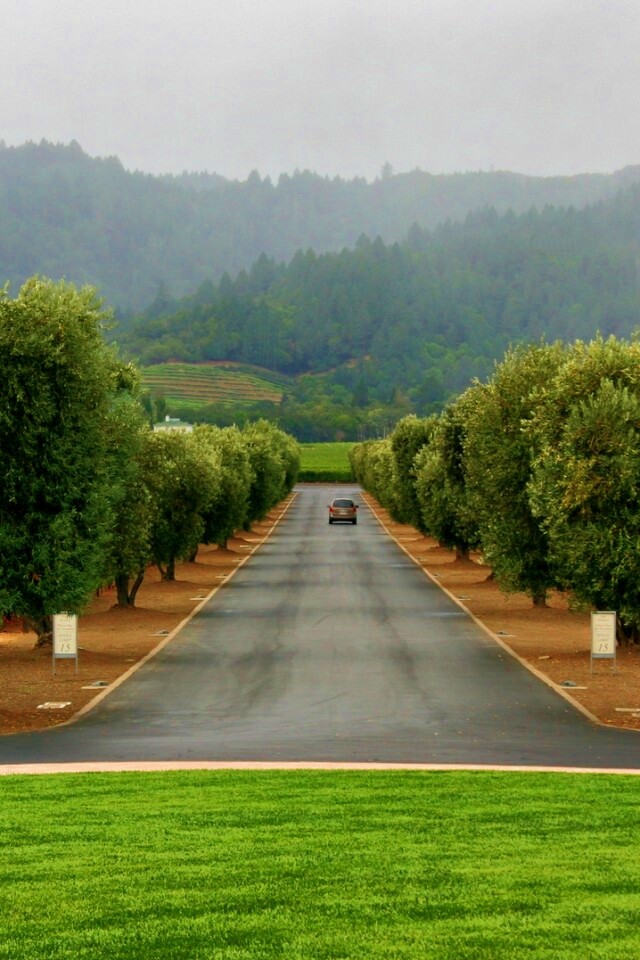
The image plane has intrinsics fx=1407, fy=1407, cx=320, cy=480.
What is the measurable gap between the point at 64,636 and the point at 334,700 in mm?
6060

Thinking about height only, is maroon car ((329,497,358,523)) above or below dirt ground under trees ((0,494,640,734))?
above

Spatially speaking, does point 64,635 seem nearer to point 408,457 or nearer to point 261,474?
point 408,457

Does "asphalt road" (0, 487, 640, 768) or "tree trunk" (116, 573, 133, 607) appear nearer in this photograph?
"asphalt road" (0, 487, 640, 768)

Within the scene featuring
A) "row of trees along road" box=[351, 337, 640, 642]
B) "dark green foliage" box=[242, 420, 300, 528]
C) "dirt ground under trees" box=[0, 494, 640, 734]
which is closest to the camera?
"dirt ground under trees" box=[0, 494, 640, 734]

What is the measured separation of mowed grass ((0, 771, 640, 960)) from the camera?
334 inches

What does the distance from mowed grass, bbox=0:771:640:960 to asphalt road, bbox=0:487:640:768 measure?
3317 millimetres

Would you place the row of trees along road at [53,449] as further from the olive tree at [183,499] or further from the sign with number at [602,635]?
the olive tree at [183,499]

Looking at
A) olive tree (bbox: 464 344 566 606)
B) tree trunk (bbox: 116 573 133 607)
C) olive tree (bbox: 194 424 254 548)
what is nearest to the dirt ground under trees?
tree trunk (bbox: 116 573 133 607)

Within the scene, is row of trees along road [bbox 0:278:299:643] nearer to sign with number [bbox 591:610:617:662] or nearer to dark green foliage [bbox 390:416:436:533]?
sign with number [bbox 591:610:617:662]

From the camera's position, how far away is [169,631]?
35.6 meters

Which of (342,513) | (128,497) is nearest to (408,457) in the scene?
(342,513)

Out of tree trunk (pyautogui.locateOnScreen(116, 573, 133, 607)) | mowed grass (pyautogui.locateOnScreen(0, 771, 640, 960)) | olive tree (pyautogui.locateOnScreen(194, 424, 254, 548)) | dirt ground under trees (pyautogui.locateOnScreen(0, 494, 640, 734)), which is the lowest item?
dirt ground under trees (pyautogui.locateOnScreen(0, 494, 640, 734))

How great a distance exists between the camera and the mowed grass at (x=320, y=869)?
8.49 m

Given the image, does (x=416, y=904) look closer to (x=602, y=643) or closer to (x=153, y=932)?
(x=153, y=932)
